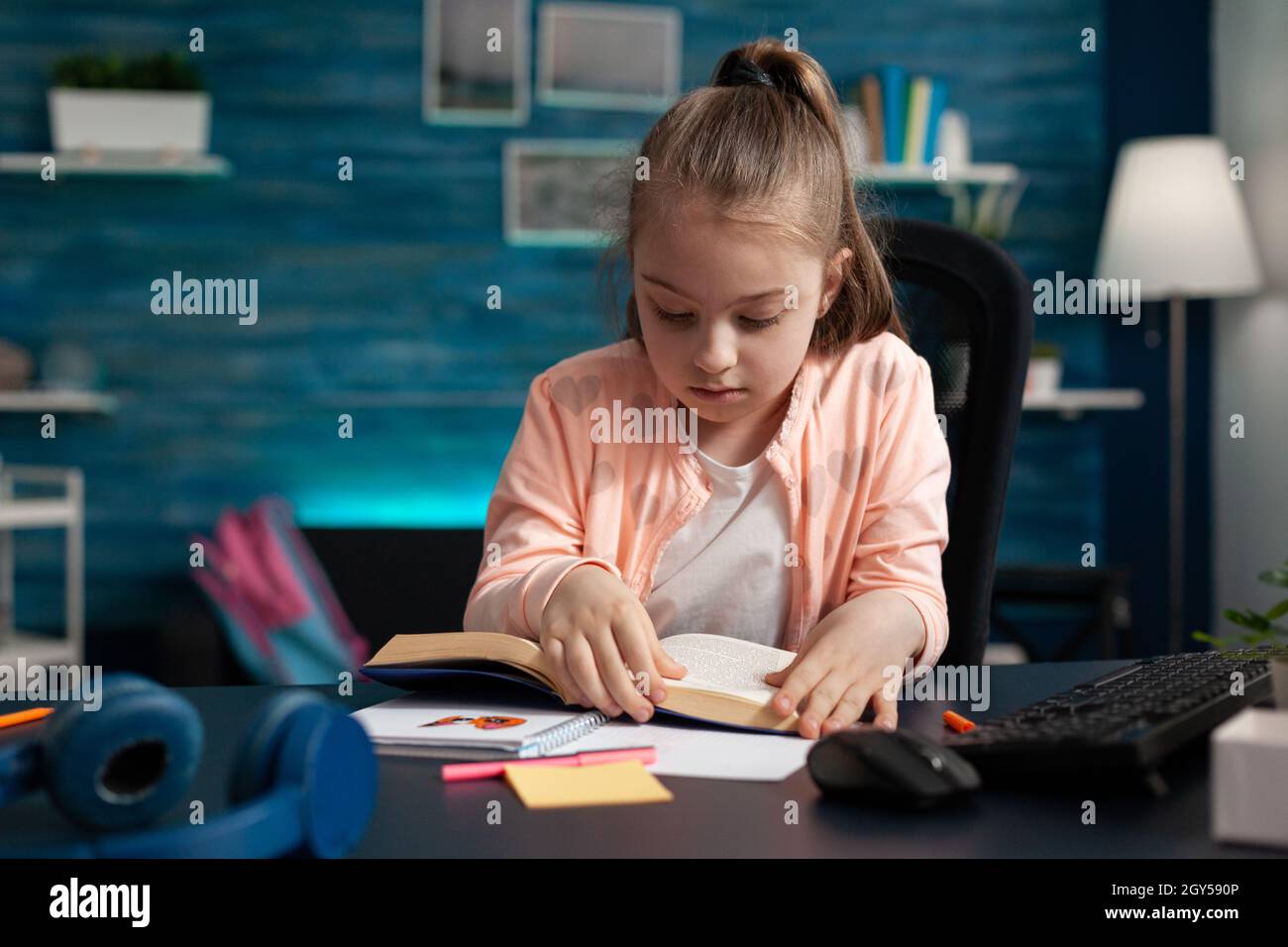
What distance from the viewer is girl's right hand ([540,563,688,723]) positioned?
2.63ft

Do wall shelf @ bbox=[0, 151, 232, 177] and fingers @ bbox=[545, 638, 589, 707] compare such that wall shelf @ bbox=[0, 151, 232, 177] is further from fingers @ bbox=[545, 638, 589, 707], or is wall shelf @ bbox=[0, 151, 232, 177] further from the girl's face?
fingers @ bbox=[545, 638, 589, 707]

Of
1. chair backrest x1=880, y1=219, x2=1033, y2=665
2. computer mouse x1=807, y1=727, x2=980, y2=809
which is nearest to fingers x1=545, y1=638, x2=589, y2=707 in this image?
computer mouse x1=807, y1=727, x2=980, y2=809

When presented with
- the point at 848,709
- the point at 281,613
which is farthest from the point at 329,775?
the point at 281,613

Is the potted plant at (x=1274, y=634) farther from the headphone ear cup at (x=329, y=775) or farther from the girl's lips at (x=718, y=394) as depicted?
the girl's lips at (x=718, y=394)

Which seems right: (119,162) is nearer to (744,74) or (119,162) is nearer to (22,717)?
(744,74)

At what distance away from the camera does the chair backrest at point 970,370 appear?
120 centimetres

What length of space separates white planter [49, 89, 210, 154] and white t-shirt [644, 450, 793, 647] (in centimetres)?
247

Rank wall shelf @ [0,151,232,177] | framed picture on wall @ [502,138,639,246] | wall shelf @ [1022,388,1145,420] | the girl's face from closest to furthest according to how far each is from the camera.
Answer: the girl's face < wall shelf @ [0,151,232,177] < wall shelf @ [1022,388,1145,420] < framed picture on wall @ [502,138,639,246]

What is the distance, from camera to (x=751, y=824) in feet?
1.94

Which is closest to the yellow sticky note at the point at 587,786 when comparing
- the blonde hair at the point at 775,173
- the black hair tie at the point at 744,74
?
the blonde hair at the point at 775,173

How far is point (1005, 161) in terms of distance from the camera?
347 centimetres

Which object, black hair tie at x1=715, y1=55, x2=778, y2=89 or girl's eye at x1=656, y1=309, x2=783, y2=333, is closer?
girl's eye at x1=656, y1=309, x2=783, y2=333

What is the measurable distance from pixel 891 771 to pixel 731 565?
60 centimetres

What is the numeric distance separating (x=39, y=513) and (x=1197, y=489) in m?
3.04
